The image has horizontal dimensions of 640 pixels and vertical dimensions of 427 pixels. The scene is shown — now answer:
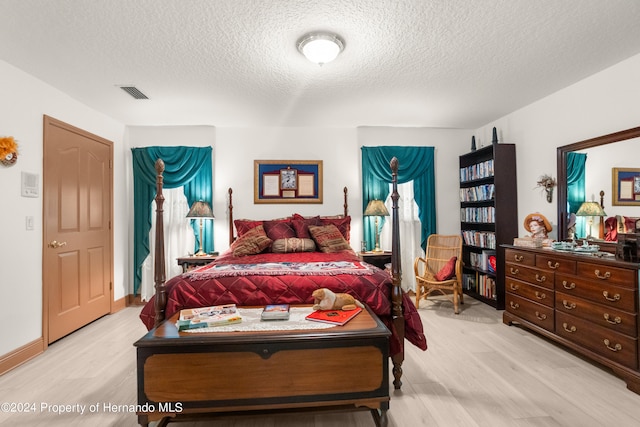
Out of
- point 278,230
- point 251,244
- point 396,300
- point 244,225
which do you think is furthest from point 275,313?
point 244,225

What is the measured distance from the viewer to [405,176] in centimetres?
470

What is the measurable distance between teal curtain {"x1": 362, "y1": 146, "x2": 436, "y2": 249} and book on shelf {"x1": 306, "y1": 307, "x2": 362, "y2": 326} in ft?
8.59

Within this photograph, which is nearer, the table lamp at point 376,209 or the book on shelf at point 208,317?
the book on shelf at point 208,317

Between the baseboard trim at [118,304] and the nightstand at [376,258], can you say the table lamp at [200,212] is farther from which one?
the nightstand at [376,258]

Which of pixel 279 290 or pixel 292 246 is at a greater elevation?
pixel 292 246

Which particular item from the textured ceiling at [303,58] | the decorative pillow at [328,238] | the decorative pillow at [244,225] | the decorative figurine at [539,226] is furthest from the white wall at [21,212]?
the decorative figurine at [539,226]

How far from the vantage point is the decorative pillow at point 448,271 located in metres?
3.90

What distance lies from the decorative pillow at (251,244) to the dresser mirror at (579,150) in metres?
3.12

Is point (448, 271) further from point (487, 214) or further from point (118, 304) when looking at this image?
point (118, 304)

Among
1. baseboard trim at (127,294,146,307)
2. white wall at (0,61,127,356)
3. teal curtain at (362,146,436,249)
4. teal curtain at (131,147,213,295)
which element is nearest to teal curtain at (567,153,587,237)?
teal curtain at (362,146,436,249)

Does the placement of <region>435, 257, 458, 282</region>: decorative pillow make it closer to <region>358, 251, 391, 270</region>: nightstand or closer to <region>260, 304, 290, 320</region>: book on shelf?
<region>358, 251, 391, 270</region>: nightstand

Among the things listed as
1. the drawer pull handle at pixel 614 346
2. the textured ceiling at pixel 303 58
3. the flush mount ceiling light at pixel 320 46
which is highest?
the textured ceiling at pixel 303 58

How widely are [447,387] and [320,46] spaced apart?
2590 mm

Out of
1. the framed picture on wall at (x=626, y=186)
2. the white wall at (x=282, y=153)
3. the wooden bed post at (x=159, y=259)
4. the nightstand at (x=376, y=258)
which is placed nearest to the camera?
the wooden bed post at (x=159, y=259)
